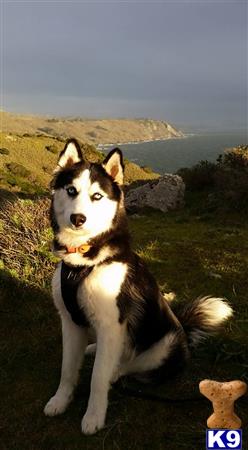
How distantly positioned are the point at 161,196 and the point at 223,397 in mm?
14120

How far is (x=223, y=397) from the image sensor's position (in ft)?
8.46

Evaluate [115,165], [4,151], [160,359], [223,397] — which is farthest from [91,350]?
[4,151]

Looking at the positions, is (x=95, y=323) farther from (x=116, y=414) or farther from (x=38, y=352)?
(x=38, y=352)

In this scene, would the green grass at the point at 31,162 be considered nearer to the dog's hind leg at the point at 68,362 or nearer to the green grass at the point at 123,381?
the green grass at the point at 123,381

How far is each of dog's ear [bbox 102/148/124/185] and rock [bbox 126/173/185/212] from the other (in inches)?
469

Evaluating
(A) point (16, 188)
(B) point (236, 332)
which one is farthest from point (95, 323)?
(A) point (16, 188)

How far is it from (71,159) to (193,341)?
8.81 feet

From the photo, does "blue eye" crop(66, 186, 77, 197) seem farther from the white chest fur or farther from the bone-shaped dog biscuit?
the bone-shaped dog biscuit

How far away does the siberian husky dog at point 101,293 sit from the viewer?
3732 millimetres

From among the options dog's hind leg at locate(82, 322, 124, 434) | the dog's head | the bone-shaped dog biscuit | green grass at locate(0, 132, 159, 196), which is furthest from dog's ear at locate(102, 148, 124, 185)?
green grass at locate(0, 132, 159, 196)

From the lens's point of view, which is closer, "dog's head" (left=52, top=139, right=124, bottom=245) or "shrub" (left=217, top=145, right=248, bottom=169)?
"dog's head" (left=52, top=139, right=124, bottom=245)

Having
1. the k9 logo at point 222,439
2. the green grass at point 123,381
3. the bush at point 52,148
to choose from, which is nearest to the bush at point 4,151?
the bush at point 52,148

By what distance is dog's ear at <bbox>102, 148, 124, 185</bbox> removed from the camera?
13.1 ft

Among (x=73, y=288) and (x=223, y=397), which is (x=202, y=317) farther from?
(x=223, y=397)
